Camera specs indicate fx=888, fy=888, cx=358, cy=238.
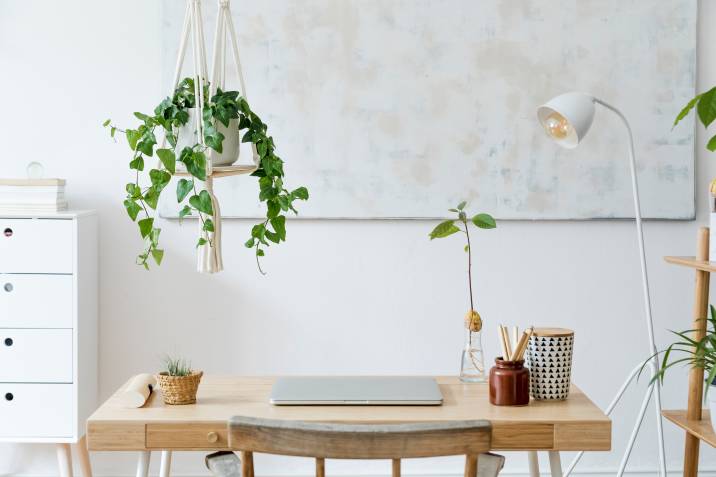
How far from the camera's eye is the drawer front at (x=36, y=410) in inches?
120

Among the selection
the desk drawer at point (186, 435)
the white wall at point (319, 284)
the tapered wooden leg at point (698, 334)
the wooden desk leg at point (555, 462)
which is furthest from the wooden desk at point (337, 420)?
the white wall at point (319, 284)

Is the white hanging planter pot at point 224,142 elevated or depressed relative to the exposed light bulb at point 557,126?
depressed

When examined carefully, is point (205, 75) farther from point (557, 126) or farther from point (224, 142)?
point (557, 126)

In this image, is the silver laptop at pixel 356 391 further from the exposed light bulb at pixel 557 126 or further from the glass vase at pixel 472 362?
the exposed light bulb at pixel 557 126

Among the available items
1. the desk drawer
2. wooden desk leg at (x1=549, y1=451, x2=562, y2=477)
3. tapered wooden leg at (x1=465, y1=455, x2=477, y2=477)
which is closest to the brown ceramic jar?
wooden desk leg at (x1=549, y1=451, x2=562, y2=477)

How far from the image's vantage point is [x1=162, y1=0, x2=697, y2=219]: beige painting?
339 cm

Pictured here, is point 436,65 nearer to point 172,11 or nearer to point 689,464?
point 172,11

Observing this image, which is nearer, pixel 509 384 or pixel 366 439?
pixel 366 439

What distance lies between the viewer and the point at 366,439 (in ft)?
5.09

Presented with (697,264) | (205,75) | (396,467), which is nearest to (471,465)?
(396,467)

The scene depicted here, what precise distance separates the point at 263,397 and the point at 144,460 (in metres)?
0.33

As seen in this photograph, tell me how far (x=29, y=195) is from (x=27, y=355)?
0.55 m

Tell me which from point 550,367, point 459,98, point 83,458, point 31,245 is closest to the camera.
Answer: point 550,367

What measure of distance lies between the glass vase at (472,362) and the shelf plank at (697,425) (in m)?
0.80
